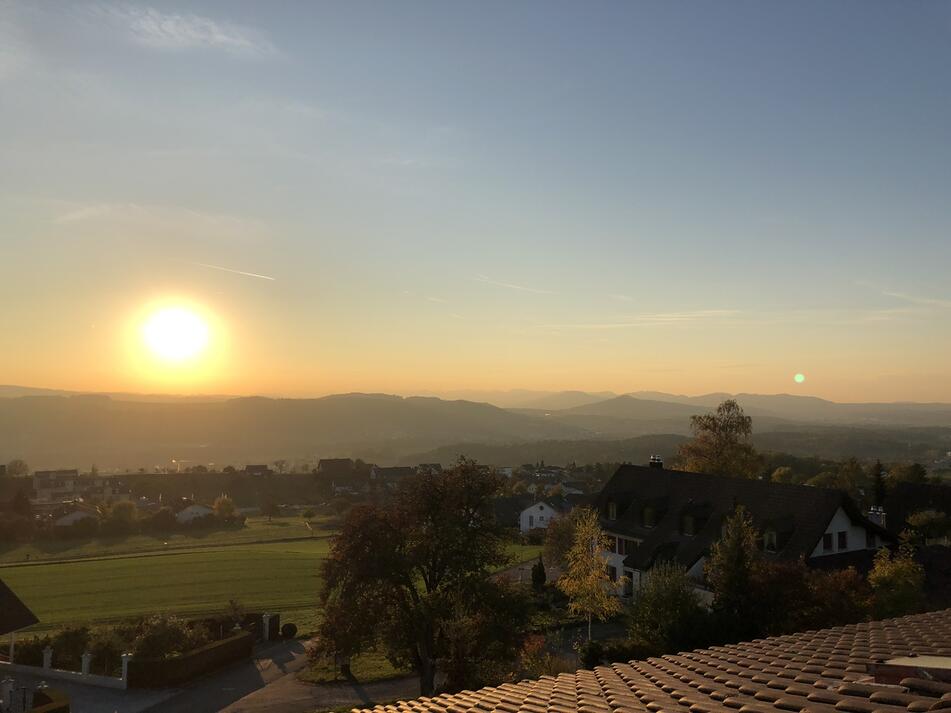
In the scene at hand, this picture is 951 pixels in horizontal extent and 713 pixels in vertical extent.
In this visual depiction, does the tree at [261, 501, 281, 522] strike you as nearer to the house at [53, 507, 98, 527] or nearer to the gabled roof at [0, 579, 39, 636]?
the house at [53, 507, 98, 527]

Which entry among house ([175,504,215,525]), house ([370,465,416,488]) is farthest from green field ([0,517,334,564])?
house ([370,465,416,488])

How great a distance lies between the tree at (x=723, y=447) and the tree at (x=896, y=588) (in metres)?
31.0

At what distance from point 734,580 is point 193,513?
88566 millimetres

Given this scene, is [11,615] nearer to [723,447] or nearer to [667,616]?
[667,616]

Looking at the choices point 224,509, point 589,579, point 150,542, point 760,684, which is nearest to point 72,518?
point 150,542

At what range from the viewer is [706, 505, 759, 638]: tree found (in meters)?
22.3

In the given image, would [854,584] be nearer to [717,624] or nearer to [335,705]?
[717,624]

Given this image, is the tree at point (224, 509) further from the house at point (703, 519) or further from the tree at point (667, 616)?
the tree at point (667, 616)

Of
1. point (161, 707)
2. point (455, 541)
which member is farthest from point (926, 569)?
point (161, 707)

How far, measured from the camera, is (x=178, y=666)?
2831 cm

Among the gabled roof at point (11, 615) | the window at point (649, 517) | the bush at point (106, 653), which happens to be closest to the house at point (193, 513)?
the bush at point (106, 653)

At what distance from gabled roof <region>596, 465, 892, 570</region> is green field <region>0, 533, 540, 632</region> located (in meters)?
9.39

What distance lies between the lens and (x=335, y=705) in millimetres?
25016

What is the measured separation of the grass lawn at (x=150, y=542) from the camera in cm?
7038
